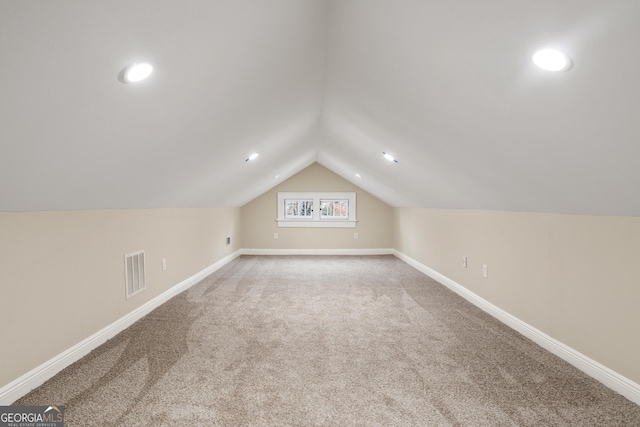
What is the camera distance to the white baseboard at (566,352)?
202 cm

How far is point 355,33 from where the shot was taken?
2.10 metres

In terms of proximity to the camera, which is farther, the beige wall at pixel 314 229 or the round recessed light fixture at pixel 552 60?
the beige wall at pixel 314 229

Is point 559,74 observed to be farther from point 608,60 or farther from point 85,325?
point 85,325

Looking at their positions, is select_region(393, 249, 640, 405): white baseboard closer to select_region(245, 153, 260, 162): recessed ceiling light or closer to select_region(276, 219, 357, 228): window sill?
select_region(245, 153, 260, 162): recessed ceiling light

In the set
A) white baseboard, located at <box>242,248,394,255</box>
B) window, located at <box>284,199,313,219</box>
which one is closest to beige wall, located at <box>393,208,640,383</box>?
white baseboard, located at <box>242,248,394,255</box>

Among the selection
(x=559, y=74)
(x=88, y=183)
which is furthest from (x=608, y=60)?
(x=88, y=183)

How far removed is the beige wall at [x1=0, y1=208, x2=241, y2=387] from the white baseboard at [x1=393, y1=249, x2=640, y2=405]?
11.0 ft

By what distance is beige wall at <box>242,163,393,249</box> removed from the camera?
8.03 meters

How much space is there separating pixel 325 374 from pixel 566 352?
5.43 feet

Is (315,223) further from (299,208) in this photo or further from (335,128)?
(335,128)

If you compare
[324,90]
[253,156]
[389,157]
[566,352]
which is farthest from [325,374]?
[253,156]

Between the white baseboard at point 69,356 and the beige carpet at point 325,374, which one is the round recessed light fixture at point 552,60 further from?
the white baseboard at point 69,356

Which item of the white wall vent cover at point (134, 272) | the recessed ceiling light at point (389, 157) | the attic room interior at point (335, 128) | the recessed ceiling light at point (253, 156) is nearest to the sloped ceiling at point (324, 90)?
the attic room interior at point (335, 128)

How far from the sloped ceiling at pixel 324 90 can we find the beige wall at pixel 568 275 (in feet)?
0.58
